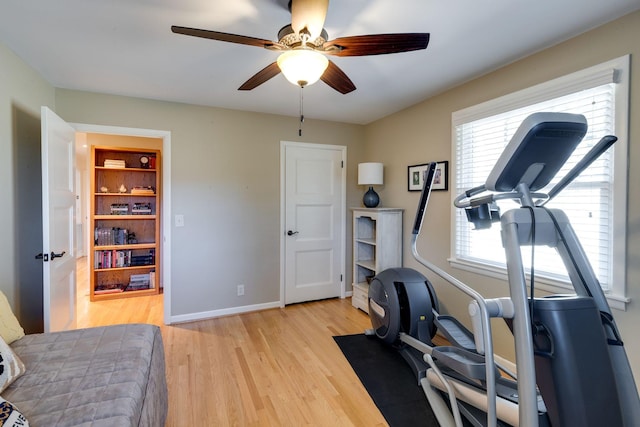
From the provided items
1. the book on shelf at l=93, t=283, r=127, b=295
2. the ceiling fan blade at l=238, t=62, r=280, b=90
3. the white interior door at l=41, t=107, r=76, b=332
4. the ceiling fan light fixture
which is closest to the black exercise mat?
the ceiling fan light fixture

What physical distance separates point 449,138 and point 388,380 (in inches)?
85.3

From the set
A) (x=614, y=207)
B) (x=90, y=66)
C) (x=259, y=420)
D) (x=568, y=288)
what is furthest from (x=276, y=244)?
(x=614, y=207)

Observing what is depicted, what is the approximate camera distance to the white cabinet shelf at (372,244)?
133 inches

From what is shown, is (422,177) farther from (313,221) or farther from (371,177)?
(313,221)

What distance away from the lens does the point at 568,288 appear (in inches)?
→ 77.0

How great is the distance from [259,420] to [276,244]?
207 cm

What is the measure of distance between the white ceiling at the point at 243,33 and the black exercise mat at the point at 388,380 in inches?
93.2

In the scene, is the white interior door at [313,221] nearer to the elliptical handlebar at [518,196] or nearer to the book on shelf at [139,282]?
the book on shelf at [139,282]

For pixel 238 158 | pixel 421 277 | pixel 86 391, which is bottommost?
pixel 86 391

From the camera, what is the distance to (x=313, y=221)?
3902mm

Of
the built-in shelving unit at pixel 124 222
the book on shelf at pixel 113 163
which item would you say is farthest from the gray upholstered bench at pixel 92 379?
the book on shelf at pixel 113 163

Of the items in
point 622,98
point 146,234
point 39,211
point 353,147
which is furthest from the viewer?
point 146,234

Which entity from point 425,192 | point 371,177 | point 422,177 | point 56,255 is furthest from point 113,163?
point 425,192

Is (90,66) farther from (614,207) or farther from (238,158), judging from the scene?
(614,207)
